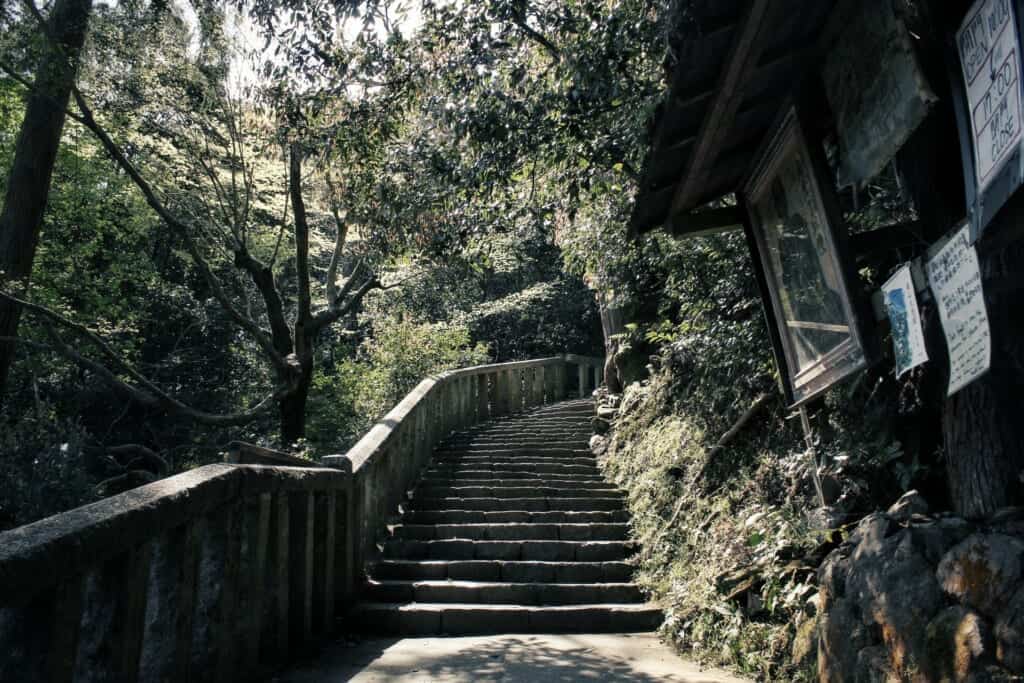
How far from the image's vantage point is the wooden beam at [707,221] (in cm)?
538

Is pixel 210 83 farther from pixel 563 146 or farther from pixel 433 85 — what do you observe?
pixel 563 146

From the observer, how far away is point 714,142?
171 inches

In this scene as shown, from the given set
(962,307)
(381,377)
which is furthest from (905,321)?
(381,377)

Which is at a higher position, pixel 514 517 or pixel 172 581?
pixel 514 517

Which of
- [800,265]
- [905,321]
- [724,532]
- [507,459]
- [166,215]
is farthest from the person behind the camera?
[166,215]

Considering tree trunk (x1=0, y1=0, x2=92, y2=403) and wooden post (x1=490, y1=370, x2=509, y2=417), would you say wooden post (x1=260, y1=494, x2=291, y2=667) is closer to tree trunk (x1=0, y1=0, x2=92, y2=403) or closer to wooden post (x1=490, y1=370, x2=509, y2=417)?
tree trunk (x1=0, y1=0, x2=92, y2=403)

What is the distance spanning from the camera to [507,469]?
12758 mm

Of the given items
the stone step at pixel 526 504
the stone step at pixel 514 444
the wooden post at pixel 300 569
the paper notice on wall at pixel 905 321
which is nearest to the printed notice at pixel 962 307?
the paper notice on wall at pixel 905 321

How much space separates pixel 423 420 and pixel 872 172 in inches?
381

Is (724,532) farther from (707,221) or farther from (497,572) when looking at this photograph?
(707,221)

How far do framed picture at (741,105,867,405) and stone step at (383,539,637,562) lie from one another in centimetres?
488

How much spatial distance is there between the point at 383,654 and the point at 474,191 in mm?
3938

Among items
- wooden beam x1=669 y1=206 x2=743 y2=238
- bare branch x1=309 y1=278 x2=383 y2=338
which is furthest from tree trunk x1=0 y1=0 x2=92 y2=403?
wooden beam x1=669 y1=206 x2=743 y2=238

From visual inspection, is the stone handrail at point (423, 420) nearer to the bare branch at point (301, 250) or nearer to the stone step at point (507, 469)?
the stone step at point (507, 469)
